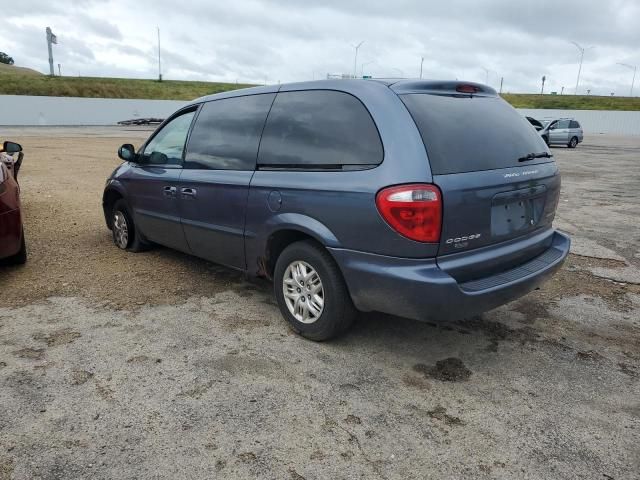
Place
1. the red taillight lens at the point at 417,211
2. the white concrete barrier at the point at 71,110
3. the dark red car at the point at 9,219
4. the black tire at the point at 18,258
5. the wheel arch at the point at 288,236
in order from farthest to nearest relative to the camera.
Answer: the white concrete barrier at the point at 71,110 < the black tire at the point at 18,258 < the dark red car at the point at 9,219 < the wheel arch at the point at 288,236 < the red taillight lens at the point at 417,211

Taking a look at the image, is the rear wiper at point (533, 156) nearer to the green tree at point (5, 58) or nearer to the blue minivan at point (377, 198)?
the blue minivan at point (377, 198)

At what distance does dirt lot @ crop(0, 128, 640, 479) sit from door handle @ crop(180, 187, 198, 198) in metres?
0.85

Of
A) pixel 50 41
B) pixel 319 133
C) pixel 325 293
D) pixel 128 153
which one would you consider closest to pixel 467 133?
pixel 319 133

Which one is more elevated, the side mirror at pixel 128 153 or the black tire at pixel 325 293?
the side mirror at pixel 128 153

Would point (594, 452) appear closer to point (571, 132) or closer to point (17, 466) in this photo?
point (17, 466)

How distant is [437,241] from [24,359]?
2695 mm

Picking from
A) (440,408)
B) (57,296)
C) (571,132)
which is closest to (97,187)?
(57,296)

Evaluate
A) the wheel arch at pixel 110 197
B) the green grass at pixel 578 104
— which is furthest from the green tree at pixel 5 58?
the wheel arch at pixel 110 197

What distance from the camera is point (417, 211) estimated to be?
2.93 m

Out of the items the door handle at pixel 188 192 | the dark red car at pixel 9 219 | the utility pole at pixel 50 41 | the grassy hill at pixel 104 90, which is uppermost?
the utility pole at pixel 50 41

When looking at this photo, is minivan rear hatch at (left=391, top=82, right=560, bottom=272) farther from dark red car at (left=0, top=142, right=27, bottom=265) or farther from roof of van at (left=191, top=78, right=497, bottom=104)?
dark red car at (left=0, top=142, right=27, bottom=265)

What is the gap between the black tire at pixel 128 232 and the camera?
18.3ft

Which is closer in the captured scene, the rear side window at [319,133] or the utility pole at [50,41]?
the rear side window at [319,133]

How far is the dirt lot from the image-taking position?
245cm
